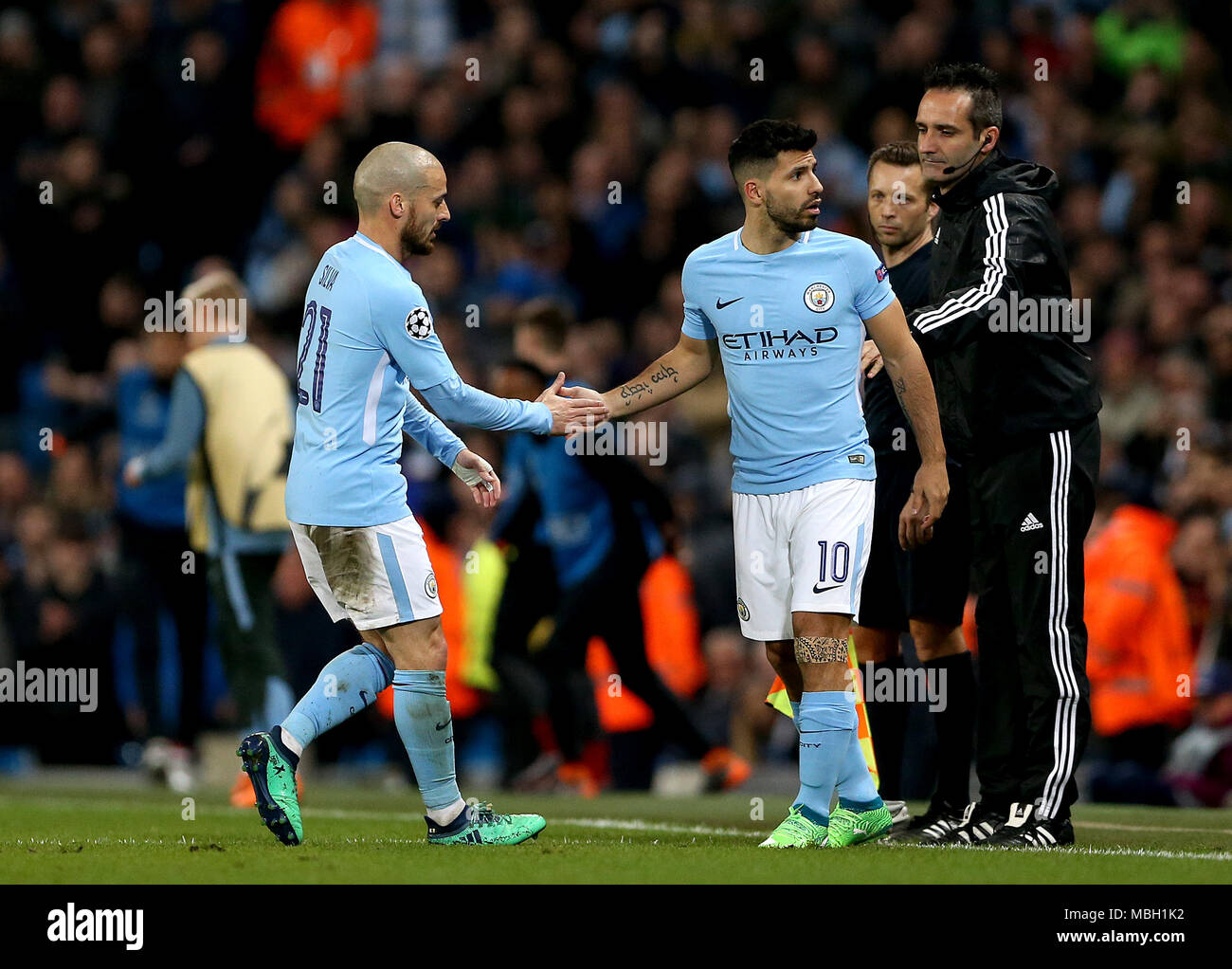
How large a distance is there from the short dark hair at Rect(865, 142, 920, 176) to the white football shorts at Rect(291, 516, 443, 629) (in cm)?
245

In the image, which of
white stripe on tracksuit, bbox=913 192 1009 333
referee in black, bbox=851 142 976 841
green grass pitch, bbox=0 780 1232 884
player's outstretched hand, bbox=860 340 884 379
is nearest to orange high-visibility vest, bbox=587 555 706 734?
green grass pitch, bbox=0 780 1232 884

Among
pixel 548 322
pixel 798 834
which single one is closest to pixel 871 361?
pixel 798 834

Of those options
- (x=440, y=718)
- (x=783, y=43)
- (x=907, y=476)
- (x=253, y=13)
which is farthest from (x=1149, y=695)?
(x=253, y=13)

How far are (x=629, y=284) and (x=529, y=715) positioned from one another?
484 centimetres

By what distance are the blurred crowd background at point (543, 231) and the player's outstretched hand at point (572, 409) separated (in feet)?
10.8

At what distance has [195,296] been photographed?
356 inches

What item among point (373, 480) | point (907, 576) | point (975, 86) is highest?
point (975, 86)

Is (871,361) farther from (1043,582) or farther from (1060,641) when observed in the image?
(1060,641)

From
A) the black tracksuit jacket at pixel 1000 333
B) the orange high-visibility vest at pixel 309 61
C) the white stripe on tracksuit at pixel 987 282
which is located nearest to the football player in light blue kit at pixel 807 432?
the white stripe on tracksuit at pixel 987 282

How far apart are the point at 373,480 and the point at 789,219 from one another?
1635 millimetres

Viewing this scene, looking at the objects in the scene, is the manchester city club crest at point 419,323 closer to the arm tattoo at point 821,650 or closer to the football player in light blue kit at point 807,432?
the football player in light blue kit at point 807,432

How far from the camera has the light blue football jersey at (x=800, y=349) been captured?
6.07 m

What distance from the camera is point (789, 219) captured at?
20.0ft
